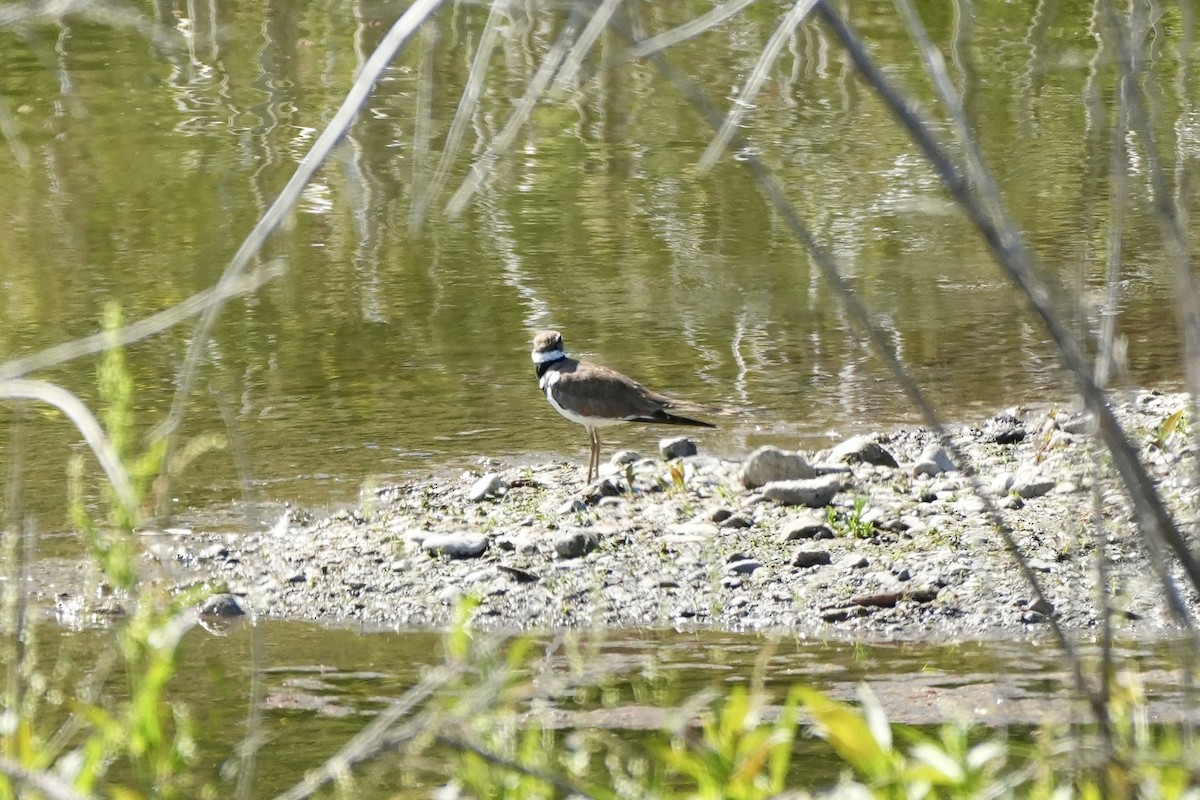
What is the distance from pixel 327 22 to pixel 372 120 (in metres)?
5.28

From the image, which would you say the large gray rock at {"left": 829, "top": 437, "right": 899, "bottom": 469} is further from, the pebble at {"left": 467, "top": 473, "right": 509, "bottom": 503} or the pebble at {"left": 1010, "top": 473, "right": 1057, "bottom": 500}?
the pebble at {"left": 467, "top": 473, "right": 509, "bottom": 503}

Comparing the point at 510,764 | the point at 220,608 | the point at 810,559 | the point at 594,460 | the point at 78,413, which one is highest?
the point at 78,413

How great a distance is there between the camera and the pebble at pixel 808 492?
766 cm

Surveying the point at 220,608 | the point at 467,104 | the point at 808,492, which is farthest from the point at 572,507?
the point at 467,104

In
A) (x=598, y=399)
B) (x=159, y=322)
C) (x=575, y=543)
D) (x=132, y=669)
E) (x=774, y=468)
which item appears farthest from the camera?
(x=598, y=399)

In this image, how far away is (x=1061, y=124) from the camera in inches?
615

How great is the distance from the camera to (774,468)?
7.91 m

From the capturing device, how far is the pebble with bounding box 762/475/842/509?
7656 mm

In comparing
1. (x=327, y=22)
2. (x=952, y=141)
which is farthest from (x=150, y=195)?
(x=327, y=22)

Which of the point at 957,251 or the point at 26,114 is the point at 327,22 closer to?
the point at 26,114

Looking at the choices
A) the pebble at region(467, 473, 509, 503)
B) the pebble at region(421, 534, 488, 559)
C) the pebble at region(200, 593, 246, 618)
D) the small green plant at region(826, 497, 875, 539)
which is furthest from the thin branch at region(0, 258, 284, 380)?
the pebble at region(467, 473, 509, 503)

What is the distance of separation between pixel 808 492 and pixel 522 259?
4717 mm

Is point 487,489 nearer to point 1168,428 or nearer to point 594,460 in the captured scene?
point 594,460

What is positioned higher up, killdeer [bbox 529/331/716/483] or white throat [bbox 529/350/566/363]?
white throat [bbox 529/350/566/363]
